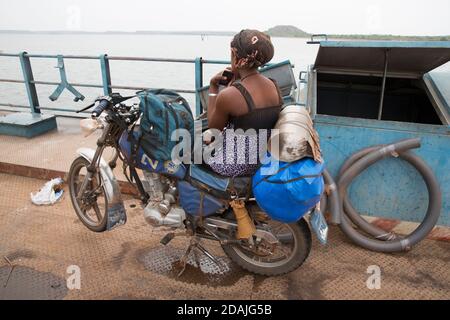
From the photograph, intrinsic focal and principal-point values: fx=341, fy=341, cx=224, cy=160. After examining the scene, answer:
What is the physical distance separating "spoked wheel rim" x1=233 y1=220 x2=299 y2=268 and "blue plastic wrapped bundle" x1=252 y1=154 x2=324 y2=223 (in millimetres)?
488

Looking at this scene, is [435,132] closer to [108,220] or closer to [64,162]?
[108,220]

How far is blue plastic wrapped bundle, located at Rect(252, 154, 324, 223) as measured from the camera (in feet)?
6.02

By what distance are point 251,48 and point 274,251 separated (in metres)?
1.44

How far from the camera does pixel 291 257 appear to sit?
7.99 feet

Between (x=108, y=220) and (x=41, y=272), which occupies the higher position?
(x=108, y=220)

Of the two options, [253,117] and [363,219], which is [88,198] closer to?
[253,117]

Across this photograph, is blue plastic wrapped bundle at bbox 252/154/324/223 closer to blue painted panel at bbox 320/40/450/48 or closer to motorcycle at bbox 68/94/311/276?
motorcycle at bbox 68/94/311/276

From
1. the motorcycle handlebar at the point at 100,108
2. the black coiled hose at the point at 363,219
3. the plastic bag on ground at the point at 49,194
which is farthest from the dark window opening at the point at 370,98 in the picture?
the plastic bag on ground at the point at 49,194

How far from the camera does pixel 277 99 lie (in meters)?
2.11

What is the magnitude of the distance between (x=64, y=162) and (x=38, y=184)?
389 millimetres

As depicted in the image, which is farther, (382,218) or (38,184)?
(38,184)

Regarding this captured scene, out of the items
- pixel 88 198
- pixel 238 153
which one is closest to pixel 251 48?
pixel 238 153

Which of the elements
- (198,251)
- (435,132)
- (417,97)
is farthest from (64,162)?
(417,97)

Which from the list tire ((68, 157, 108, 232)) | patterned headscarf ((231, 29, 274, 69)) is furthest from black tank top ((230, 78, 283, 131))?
tire ((68, 157, 108, 232))
